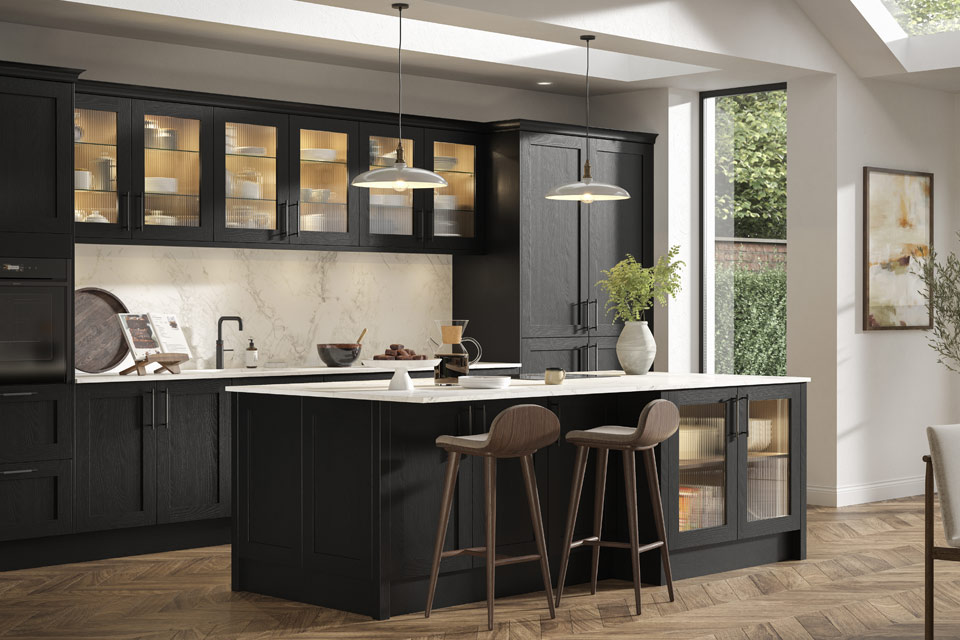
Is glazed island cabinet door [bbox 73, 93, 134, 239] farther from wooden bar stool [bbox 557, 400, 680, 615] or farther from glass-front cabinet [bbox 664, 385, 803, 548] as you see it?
glass-front cabinet [bbox 664, 385, 803, 548]

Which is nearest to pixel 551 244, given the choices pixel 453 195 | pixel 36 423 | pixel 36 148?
pixel 453 195

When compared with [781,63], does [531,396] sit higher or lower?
lower


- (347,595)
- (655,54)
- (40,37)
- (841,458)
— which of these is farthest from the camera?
(841,458)

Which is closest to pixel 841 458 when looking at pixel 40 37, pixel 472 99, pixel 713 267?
pixel 713 267

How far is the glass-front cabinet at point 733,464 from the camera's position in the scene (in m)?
5.55

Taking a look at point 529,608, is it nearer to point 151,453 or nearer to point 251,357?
point 151,453

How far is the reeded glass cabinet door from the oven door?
294cm

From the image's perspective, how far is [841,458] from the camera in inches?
305

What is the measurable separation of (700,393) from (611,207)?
9.44 feet

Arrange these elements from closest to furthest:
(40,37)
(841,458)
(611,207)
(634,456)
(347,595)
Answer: (347,595) < (634,456) < (40,37) < (841,458) < (611,207)

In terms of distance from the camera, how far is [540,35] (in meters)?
6.47

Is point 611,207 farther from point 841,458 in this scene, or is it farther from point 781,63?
point 841,458

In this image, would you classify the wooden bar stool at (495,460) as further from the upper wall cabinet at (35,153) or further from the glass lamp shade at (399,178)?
the upper wall cabinet at (35,153)

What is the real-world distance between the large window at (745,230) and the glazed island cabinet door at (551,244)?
1053 millimetres
